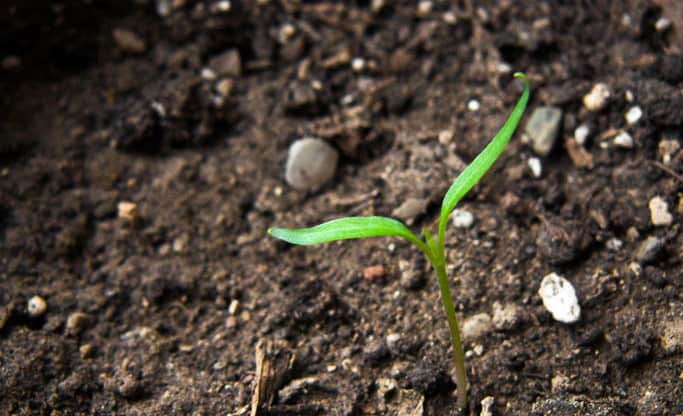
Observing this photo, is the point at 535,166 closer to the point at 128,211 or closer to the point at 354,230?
the point at 354,230

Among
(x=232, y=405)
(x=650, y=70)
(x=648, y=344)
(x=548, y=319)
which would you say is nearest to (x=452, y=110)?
(x=650, y=70)

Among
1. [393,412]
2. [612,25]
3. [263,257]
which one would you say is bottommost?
[393,412]

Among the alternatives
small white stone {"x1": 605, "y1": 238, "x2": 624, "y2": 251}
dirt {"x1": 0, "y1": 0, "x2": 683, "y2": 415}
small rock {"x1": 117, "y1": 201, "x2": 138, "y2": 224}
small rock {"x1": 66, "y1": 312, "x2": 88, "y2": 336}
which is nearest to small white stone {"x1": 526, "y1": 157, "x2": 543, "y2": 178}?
dirt {"x1": 0, "y1": 0, "x2": 683, "y2": 415}

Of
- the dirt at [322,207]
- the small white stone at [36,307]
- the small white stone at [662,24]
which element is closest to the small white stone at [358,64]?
the dirt at [322,207]

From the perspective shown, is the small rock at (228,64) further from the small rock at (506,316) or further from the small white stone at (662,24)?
the small white stone at (662,24)

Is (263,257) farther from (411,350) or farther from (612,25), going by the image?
(612,25)

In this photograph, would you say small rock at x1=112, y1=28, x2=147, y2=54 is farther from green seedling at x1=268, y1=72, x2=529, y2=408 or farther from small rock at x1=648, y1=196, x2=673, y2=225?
small rock at x1=648, y1=196, x2=673, y2=225
